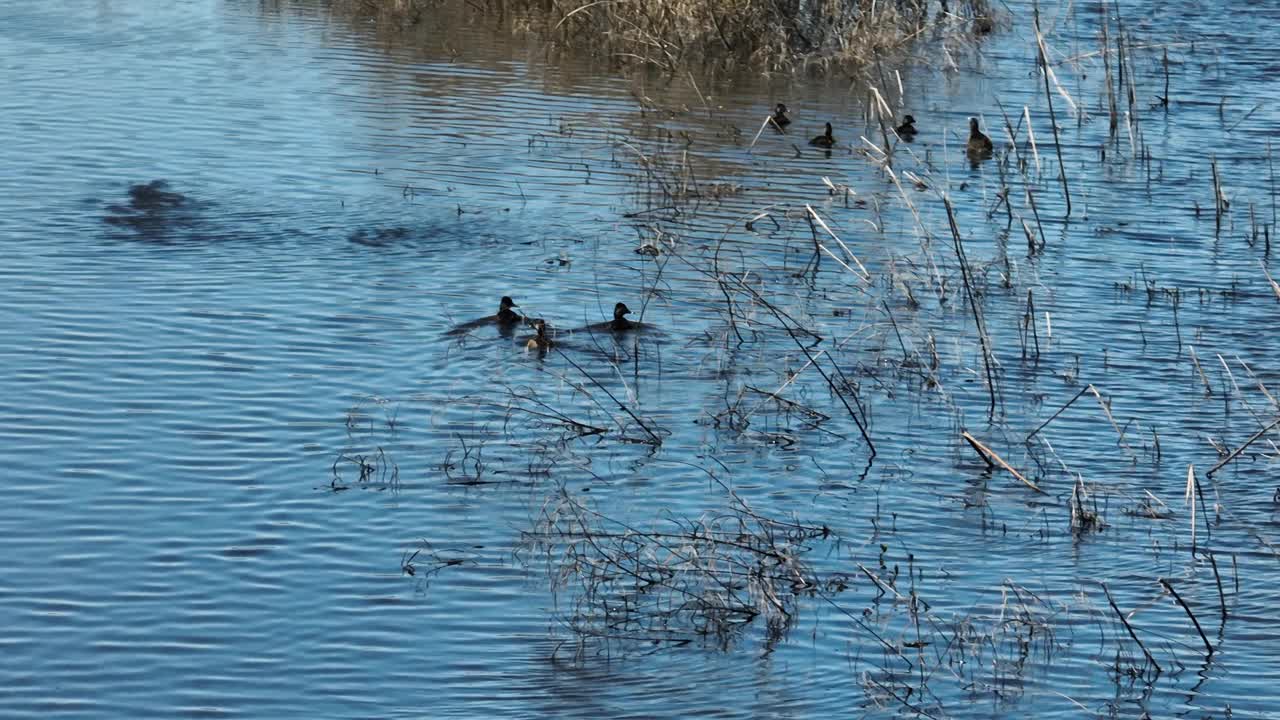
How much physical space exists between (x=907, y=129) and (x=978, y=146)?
0.73 metres

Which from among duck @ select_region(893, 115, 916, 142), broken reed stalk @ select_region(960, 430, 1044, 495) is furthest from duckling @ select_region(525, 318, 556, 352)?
duck @ select_region(893, 115, 916, 142)

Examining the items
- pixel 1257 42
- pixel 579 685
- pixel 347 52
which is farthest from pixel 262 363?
pixel 1257 42

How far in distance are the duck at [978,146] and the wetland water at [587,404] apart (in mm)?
236

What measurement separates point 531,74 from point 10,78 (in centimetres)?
560

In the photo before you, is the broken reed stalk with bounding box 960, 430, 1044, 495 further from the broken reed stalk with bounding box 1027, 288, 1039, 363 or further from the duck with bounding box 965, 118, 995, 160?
the duck with bounding box 965, 118, 995, 160

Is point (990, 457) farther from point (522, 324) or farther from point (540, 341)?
point (522, 324)

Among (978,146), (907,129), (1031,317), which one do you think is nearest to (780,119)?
(907,129)

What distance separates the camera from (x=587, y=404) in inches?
403

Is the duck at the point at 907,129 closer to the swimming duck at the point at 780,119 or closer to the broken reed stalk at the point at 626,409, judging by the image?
the swimming duck at the point at 780,119

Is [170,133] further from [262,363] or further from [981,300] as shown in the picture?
[981,300]

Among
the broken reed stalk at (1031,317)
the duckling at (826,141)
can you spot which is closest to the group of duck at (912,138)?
the duckling at (826,141)

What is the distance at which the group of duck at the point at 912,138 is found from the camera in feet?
55.6

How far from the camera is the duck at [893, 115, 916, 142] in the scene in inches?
679

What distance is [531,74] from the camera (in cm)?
2045
